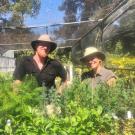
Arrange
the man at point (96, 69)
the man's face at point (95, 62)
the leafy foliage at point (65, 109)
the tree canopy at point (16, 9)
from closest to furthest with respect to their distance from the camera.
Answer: the leafy foliage at point (65, 109), the man at point (96, 69), the man's face at point (95, 62), the tree canopy at point (16, 9)

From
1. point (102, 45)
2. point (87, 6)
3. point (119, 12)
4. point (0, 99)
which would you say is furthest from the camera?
point (87, 6)

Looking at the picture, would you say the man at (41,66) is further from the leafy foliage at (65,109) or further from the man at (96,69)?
the leafy foliage at (65,109)

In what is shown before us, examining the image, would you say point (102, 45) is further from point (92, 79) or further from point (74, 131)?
point (74, 131)

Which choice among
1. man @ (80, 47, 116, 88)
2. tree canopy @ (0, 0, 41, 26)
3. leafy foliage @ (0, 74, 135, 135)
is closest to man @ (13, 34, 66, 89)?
man @ (80, 47, 116, 88)

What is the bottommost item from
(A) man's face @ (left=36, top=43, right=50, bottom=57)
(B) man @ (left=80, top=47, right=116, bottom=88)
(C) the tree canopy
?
(B) man @ (left=80, top=47, right=116, bottom=88)

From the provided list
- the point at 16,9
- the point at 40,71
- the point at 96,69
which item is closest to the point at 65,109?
the point at 96,69

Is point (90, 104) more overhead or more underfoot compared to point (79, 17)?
more underfoot

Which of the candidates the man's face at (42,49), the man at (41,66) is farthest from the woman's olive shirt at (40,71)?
the man's face at (42,49)

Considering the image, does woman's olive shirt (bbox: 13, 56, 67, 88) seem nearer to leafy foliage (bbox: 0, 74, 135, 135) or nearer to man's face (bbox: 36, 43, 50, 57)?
man's face (bbox: 36, 43, 50, 57)

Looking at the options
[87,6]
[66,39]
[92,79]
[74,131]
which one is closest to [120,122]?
[74,131]

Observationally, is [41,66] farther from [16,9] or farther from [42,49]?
[16,9]

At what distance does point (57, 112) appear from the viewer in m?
4.29

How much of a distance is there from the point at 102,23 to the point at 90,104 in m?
6.35

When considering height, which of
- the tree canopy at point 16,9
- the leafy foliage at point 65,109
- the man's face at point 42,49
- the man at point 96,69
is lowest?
the leafy foliage at point 65,109
